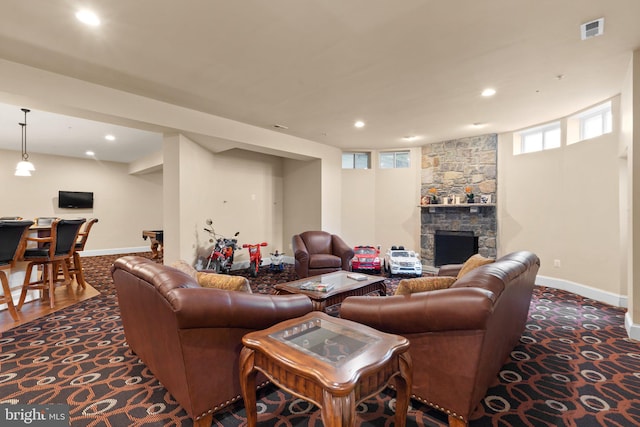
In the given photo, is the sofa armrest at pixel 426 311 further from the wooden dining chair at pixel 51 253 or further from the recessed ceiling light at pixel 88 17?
the wooden dining chair at pixel 51 253

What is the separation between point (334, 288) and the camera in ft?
10.6

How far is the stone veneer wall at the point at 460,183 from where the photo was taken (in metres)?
5.79

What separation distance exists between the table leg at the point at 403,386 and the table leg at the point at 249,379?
751 millimetres

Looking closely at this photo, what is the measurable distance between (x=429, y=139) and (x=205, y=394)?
600cm

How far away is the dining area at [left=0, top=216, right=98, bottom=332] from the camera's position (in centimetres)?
323

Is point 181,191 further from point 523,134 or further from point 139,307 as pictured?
point 523,134

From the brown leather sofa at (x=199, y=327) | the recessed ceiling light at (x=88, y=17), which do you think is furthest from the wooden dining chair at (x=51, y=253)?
the brown leather sofa at (x=199, y=327)

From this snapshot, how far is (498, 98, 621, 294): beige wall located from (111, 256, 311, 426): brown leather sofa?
15.5 feet

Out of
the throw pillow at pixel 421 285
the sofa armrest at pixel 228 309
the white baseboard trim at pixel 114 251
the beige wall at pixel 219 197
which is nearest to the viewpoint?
the sofa armrest at pixel 228 309

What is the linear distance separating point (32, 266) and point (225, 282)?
151 inches

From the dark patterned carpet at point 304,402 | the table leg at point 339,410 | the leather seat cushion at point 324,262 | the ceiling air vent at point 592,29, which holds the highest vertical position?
the ceiling air vent at point 592,29

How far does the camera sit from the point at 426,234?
6.58 m

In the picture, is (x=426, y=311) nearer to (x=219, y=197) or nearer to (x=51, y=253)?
(x=51, y=253)

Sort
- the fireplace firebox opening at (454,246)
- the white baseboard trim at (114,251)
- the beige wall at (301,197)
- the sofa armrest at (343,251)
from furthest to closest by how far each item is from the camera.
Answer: the white baseboard trim at (114,251) → the beige wall at (301,197) → the fireplace firebox opening at (454,246) → the sofa armrest at (343,251)
